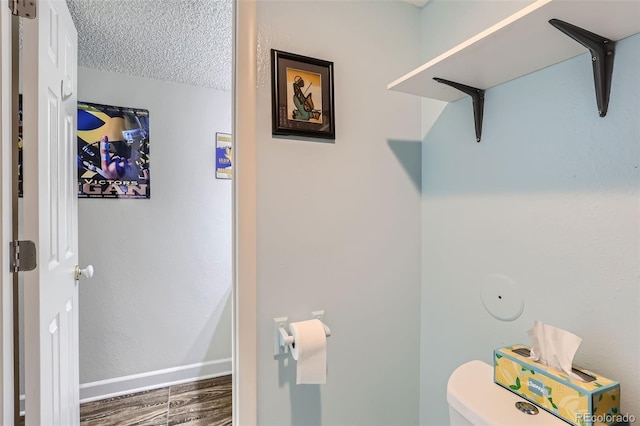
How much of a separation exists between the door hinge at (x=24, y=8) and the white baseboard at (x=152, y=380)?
217 cm

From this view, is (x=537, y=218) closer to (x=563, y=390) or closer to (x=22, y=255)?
(x=563, y=390)

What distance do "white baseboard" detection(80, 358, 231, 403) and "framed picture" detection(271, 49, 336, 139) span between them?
2.11 metres

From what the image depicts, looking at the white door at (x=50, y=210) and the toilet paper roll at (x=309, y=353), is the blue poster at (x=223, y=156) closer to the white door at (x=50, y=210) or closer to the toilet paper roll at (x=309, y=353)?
the white door at (x=50, y=210)

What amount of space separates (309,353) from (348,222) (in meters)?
0.47

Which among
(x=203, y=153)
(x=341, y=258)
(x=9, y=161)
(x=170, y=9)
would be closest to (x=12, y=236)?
(x=9, y=161)

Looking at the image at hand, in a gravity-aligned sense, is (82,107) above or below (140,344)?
above

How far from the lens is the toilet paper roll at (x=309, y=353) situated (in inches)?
39.5

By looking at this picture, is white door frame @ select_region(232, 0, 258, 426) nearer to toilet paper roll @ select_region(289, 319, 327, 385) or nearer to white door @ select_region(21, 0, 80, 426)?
toilet paper roll @ select_region(289, 319, 327, 385)

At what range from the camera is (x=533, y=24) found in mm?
698

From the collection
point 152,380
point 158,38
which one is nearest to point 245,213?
point 158,38

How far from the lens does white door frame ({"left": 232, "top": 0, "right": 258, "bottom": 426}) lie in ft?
3.38

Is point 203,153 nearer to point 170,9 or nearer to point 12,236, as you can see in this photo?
point 170,9

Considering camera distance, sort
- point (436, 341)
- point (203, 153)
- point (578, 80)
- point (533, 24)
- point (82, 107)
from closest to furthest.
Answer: point (533, 24), point (578, 80), point (436, 341), point (82, 107), point (203, 153)

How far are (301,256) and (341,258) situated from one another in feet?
0.52
